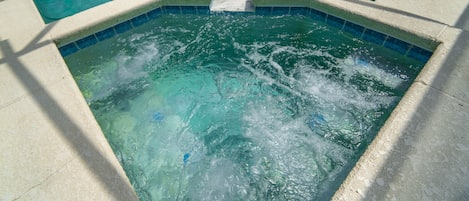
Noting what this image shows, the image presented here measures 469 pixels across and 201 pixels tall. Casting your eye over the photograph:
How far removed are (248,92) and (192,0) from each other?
2088 mm

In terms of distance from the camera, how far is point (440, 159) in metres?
2.00

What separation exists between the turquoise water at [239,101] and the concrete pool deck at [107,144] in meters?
0.51

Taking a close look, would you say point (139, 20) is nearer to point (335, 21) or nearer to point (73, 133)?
point (73, 133)

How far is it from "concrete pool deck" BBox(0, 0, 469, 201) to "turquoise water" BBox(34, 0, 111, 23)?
136cm

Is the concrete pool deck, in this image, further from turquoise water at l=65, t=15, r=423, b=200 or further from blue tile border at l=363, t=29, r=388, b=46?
turquoise water at l=65, t=15, r=423, b=200

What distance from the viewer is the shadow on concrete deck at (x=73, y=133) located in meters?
1.99

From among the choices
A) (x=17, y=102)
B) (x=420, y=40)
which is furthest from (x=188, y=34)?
(x=420, y=40)

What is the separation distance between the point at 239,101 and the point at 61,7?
4090 millimetres

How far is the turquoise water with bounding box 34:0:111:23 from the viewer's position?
4.73 metres

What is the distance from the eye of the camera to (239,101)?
10.8 feet

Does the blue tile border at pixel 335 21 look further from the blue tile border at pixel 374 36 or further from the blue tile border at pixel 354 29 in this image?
the blue tile border at pixel 374 36

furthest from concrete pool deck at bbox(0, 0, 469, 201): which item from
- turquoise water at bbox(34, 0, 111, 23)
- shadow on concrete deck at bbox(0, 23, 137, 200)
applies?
turquoise water at bbox(34, 0, 111, 23)

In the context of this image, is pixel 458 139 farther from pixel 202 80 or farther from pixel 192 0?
pixel 192 0

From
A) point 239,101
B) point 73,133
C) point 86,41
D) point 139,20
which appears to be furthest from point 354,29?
point 86,41
